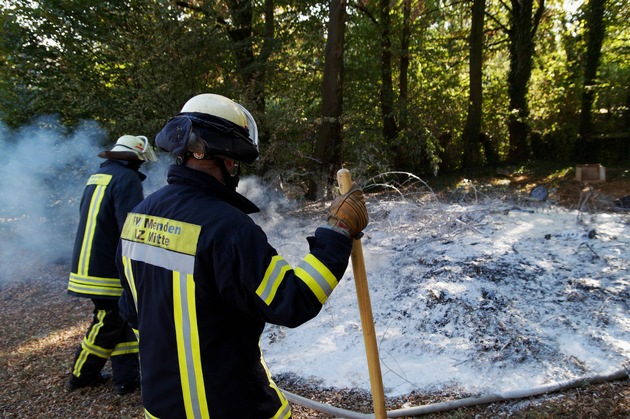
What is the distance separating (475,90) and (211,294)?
13089 mm

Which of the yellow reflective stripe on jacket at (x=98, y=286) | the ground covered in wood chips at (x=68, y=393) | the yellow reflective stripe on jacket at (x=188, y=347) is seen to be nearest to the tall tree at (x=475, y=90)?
the ground covered in wood chips at (x=68, y=393)

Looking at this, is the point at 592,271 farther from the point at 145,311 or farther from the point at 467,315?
the point at 145,311

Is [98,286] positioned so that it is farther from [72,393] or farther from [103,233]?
[72,393]

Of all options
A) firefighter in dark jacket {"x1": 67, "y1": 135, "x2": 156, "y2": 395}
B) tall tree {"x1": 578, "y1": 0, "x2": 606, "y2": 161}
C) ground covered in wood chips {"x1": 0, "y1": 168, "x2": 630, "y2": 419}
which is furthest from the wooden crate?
firefighter in dark jacket {"x1": 67, "y1": 135, "x2": 156, "y2": 395}

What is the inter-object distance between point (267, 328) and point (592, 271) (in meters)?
3.21

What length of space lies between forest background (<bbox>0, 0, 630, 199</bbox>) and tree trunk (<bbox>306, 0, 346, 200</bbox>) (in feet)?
0.10

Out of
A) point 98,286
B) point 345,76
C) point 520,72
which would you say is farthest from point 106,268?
point 520,72

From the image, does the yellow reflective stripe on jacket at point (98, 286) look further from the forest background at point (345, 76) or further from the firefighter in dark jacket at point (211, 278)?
the forest background at point (345, 76)

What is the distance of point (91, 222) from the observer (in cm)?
342

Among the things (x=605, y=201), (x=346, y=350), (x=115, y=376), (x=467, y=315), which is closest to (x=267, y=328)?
(x=346, y=350)

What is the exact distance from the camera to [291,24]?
11.3 metres

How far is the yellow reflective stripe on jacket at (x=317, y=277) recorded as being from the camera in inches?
59.0

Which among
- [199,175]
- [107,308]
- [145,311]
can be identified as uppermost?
[199,175]

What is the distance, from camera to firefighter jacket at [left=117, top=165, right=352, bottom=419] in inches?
57.3
